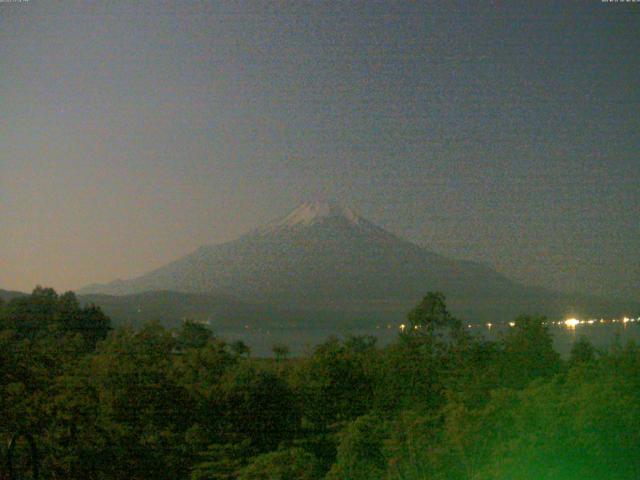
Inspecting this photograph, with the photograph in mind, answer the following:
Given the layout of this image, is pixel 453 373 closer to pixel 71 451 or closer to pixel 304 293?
pixel 71 451

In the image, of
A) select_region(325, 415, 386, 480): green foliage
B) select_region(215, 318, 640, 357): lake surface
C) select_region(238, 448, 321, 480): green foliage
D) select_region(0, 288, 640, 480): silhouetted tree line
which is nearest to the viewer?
select_region(0, 288, 640, 480): silhouetted tree line

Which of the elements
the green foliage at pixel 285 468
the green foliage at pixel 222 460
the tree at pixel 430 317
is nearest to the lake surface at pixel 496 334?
the tree at pixel 430 317

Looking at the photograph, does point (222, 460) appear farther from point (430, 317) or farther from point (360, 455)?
point (430, 317)

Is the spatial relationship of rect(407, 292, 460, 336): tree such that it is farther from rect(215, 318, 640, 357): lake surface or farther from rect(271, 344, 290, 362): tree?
rect(271, 344, 290, 362): tree

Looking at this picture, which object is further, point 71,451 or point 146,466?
point 146,466

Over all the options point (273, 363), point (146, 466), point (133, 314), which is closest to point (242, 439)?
point (146, 466)

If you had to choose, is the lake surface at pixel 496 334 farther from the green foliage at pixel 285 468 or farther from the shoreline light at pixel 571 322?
the green foliage at pixel 285 468

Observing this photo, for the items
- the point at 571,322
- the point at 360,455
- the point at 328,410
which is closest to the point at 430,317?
the point at 328,410

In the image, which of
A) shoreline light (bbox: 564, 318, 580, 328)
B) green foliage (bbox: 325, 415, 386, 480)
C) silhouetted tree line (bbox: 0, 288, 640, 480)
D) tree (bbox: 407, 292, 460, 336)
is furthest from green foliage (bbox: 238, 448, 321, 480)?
shoreline light (bbox: 564, 318, 580, 328)
